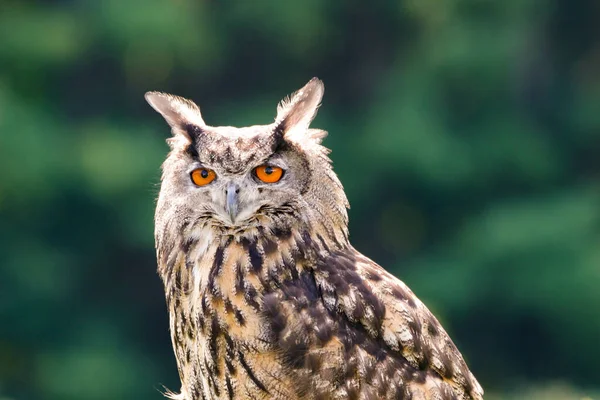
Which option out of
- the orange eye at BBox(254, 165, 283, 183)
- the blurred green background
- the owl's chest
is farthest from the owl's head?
the blurred green background

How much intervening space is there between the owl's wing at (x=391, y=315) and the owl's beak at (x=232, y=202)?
10.7 inches

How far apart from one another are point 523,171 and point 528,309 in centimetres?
162

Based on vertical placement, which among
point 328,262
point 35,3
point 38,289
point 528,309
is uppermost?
point 35,3

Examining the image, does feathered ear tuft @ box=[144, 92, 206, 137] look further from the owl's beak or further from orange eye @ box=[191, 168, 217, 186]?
the owl's beak

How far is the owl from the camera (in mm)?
2996

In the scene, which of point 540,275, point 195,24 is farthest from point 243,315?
point 195,24

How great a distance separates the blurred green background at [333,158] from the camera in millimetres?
11531

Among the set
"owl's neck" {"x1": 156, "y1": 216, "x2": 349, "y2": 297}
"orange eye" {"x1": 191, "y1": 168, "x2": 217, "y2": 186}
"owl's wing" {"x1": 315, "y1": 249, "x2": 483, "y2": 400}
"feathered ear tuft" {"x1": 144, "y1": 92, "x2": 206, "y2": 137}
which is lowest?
"owl's wing" {"x1": 315, "y1": 249, "x2": 483, "y2": 400}

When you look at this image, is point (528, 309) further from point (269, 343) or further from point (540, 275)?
point (269, 343)

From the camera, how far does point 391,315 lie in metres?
3.10

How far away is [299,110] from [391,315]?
25.2 inches

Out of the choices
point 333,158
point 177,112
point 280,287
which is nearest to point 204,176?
point 177,112

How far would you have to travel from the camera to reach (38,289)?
12164mm

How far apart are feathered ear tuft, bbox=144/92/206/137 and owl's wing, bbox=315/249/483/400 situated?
0.57 m
